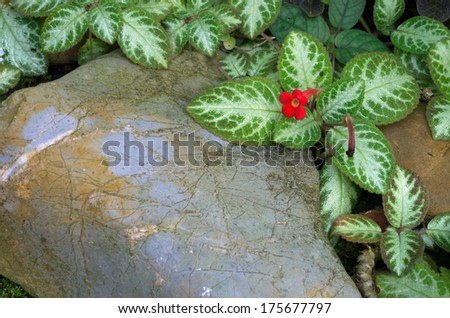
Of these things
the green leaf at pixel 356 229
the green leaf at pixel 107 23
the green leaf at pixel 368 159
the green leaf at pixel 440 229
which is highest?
the green leaf at pixel 107 23

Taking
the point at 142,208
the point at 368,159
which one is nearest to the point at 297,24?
the point at 368,159

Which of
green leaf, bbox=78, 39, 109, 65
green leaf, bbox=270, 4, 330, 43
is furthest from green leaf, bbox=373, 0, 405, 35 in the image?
green leaf, bbox=78, 39, 109, 65

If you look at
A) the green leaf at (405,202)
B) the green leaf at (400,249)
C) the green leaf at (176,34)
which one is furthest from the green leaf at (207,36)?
the green leaf at (400,249)

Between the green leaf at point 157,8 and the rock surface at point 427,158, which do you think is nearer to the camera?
the rock surface at point 427,158

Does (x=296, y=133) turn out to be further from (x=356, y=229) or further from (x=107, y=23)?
(x=107, y=23)

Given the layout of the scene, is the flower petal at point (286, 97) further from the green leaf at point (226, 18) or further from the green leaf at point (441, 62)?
the green leaf at point (441, 62)

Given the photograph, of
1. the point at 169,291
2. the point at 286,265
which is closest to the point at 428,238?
the point at 286,265
